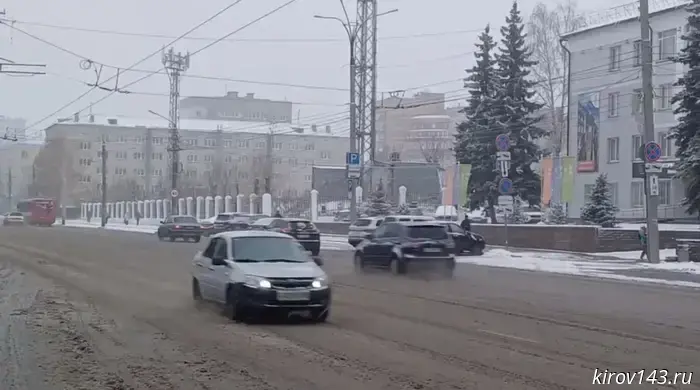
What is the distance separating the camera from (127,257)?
34.2 meters

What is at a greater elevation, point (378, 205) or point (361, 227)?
point (378, 205)

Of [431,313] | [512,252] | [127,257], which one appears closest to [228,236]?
[431,313]

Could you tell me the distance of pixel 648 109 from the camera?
31.8 m

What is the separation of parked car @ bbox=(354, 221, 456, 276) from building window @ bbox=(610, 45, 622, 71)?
35965 mm

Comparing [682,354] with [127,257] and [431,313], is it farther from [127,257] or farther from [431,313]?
[127,257]

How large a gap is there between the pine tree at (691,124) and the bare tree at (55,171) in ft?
289

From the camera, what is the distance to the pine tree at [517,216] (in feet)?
175

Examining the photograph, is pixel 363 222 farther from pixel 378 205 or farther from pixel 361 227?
pixel 378 205

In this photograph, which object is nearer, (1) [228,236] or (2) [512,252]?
(1) [228,236]

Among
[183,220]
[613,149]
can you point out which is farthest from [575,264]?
[613,149]

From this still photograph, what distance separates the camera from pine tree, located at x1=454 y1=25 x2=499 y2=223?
173 feet

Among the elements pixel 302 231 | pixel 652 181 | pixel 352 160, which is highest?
pixel 352 160

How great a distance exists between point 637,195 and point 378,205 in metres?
15.7

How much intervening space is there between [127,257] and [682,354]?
84.2 feet
